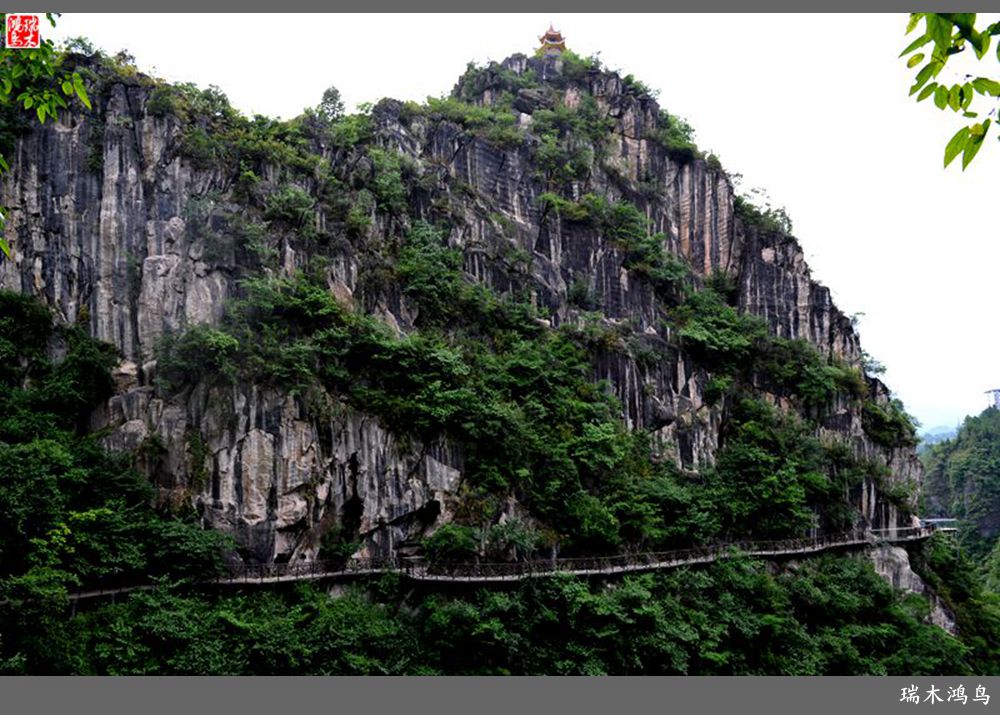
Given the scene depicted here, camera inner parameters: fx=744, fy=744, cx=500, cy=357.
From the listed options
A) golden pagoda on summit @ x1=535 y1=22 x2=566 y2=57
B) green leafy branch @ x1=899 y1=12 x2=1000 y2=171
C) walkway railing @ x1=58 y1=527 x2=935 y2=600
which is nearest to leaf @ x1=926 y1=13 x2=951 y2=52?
green leafy branch @ x1=899 y1=12 x2=1000 y2=171

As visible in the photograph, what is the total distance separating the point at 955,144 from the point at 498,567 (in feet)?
54.6

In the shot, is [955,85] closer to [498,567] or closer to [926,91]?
[926,91]

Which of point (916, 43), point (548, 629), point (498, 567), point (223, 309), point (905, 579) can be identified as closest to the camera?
point (916, 43)

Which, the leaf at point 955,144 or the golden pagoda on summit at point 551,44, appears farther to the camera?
the golden pagoda on summit at point 551,44

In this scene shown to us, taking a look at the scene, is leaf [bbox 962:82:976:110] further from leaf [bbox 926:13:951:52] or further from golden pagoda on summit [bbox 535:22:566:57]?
golden pagoda on summit [bbox 535:22:566:57]

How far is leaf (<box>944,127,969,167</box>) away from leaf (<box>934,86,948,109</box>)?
15 centimetres

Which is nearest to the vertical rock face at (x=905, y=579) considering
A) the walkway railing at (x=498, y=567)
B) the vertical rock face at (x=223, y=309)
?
the vertical rock face at (x=223, y=309)

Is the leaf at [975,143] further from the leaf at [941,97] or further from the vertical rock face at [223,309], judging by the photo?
the vertical rock face at [223,309]

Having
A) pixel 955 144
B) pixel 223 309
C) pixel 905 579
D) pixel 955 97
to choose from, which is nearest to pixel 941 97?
pixel 955 97

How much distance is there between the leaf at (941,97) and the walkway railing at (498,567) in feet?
53.0

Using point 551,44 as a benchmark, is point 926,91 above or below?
below

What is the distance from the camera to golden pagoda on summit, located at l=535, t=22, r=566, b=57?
3422 cm

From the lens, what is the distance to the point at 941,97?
2.83 meters

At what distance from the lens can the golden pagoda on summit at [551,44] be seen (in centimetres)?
3422
